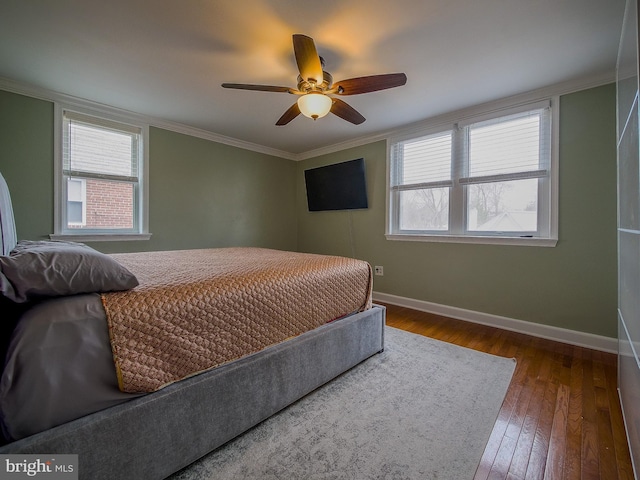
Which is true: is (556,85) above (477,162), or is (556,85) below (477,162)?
above

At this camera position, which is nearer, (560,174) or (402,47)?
(402,47)

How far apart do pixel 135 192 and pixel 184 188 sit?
0.55m

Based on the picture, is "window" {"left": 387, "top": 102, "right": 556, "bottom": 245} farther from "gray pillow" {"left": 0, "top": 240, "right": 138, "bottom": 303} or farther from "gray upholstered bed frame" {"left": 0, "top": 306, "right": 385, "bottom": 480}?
"gray pillow" {"left": 0, "top": 240, "right": 138, "bottom": 303}

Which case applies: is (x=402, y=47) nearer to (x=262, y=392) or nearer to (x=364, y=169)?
Result: (x=364, y=169)

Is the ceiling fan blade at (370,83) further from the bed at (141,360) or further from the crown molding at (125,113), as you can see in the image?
the crown molding at (125,113)

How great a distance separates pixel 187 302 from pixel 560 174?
3239 millimetres

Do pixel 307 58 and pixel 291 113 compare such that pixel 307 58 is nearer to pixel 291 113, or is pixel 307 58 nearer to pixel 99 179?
pixel 291 113

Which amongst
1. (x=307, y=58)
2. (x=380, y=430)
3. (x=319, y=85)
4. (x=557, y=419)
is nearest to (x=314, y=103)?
(x=319, y=85)

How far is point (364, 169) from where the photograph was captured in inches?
158

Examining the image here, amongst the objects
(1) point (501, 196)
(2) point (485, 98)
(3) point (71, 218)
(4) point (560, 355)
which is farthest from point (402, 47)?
(3) point (71, 218)

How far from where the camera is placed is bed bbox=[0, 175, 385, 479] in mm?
883

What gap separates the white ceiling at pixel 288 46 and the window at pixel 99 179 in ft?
1.11

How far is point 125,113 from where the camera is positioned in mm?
3166

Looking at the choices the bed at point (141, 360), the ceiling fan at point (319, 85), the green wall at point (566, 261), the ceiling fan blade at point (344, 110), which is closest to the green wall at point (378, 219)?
the green wall at point (566, 261)
